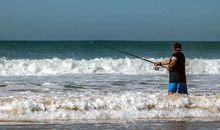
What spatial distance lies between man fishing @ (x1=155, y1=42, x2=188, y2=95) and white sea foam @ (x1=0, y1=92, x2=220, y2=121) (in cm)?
36

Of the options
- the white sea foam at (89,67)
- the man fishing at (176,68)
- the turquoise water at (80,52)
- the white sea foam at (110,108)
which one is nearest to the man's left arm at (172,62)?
the man fishing at (176,68)

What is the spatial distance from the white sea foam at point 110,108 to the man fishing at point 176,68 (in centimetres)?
36

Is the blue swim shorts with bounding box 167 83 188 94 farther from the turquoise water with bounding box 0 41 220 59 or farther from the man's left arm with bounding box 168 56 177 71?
the turquoise water with bounding box 0 41 220 59

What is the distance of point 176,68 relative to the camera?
1086cm

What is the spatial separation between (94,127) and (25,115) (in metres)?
1.91

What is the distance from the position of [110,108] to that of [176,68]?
1795mm

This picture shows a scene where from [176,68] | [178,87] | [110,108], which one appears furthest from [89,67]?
[176,68]

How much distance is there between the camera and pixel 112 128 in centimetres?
944

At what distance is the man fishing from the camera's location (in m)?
10.8

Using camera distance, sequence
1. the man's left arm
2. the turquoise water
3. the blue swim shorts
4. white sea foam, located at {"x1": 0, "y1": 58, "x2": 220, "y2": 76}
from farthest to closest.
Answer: the turquoise water < white sea foam, located at {"x1": 0, "y1": 58, "x2": 220, "y2": 76} < the blue swim shorts < the man's left arm

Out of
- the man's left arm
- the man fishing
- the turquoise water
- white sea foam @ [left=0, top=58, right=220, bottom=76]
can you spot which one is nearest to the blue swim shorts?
the man fishing

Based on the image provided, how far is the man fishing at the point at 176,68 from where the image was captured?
10773 mm

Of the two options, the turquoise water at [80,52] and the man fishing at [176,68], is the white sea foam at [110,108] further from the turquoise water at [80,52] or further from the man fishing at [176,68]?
the turquoise water at [80,52]

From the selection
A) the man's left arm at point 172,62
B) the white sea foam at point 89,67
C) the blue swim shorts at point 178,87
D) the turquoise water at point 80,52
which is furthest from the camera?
the turquoise water at point 80,52
